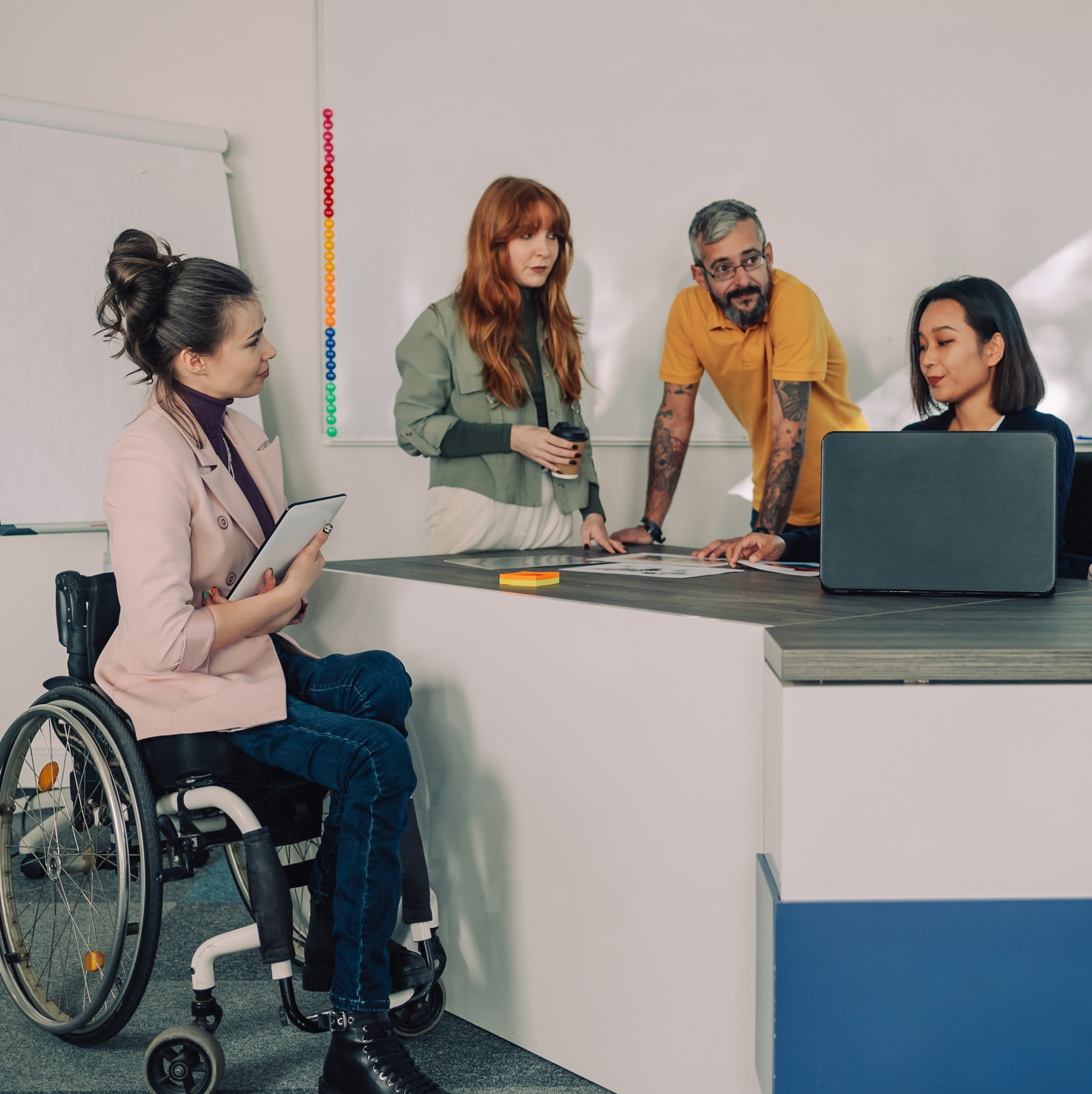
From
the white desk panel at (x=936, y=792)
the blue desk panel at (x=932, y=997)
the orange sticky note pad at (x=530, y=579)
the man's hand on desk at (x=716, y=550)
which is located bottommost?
the blue desk panel at (x=932, y=997)

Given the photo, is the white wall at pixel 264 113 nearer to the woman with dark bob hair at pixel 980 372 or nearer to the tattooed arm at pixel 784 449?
the tattooed arm at pixel 784 449

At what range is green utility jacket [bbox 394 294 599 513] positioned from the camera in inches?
83.7

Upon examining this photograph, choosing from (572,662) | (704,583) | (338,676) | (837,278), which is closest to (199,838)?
(338,676)

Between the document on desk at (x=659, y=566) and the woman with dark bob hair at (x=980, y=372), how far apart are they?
0.10 meters

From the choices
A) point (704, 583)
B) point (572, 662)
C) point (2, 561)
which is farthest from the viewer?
point (2, 561)

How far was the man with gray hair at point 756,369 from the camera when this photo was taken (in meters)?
2.26

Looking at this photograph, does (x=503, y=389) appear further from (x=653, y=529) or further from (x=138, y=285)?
(x=138, y=285)

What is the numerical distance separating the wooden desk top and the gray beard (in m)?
0.87

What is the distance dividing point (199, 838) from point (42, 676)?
1724 mm

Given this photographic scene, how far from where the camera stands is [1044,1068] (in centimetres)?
99

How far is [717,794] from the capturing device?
123 centimetres

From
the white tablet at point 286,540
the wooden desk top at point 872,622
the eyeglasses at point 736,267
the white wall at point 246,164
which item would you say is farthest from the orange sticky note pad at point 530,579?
the white wall at point 246,164

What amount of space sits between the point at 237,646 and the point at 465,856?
18.7 inches

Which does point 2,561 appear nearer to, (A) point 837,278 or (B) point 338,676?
(B) point 338,676
